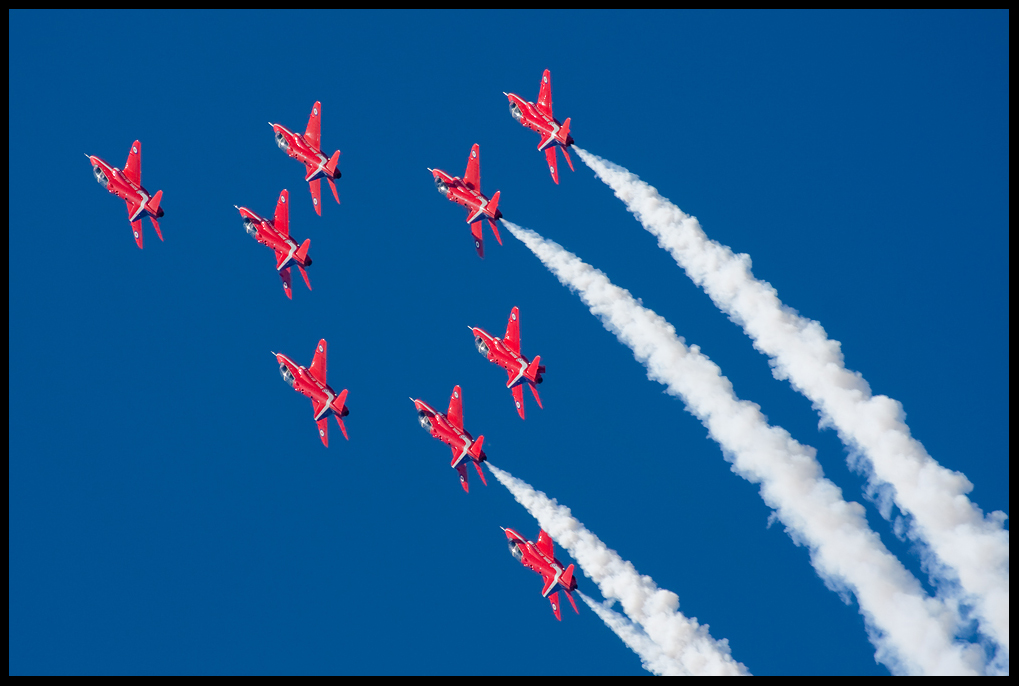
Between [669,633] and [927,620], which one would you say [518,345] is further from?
[927,620]

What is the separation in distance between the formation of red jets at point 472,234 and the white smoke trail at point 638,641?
5.90 feet

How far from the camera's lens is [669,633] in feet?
250

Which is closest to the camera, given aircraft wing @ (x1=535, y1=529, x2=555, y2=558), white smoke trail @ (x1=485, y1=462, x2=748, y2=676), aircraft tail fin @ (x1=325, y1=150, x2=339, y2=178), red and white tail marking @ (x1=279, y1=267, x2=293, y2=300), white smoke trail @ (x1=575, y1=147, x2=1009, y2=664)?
white smoke trail @ (x1=575, y1=147, x2=1009, y2=664)

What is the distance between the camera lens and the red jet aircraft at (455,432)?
258 ft

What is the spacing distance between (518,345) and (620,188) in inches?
424

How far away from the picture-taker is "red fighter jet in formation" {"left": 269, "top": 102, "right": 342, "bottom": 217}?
82250 millimetres

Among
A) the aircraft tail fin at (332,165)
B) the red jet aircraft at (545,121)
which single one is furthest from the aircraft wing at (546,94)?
the aircraft tail fin at (332,165)


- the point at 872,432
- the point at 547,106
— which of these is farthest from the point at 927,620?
the point at 547,106

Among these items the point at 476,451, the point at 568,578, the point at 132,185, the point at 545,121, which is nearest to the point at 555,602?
the point at 568,578

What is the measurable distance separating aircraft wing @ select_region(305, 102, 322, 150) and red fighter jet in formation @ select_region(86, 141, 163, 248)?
849cm

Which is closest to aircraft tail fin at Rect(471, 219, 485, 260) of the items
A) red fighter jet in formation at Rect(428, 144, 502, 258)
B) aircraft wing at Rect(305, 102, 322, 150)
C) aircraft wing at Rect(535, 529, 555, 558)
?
red fighter jet in formation at Rect(428, 144, 502, 258)

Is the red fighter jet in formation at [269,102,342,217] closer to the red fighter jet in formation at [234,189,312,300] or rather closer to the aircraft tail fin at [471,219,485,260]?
the red fighter jet in formation at [234,189,312,300]

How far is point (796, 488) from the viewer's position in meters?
76.6

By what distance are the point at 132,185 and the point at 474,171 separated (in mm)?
18261
